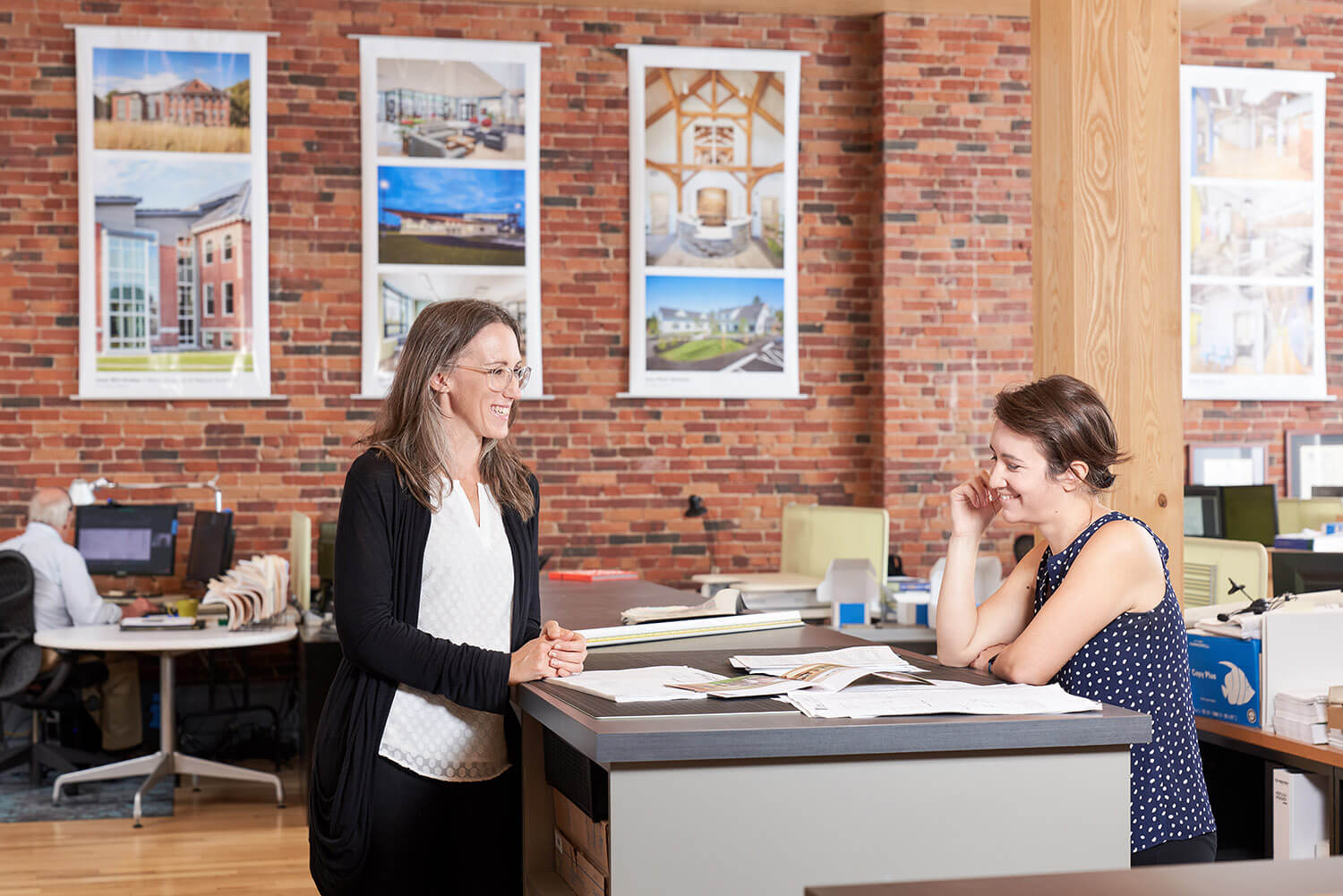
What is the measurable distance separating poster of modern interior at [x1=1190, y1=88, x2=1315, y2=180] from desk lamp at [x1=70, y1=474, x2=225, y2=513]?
18.4ft

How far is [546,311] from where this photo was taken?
7031 mm

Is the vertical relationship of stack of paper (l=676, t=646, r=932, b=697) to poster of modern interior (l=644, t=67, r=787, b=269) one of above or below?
below

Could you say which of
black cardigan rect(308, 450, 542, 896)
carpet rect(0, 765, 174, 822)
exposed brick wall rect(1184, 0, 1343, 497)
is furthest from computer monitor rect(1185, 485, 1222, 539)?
black cardigan rect(308, 450, 542, 896)

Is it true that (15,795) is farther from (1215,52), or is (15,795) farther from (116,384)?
(1215,52)

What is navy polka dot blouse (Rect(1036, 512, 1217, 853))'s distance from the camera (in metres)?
1.95

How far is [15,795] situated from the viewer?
18.3ft

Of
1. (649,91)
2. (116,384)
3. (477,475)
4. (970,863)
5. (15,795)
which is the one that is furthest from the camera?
(649,91)

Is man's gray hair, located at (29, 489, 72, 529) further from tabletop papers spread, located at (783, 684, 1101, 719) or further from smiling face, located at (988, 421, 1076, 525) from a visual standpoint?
tabletop papers spread, located at (783, 684, 1101, 719)

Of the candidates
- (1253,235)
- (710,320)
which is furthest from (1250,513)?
(710,320)

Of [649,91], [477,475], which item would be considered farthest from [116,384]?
[477,475]

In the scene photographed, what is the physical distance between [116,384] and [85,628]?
4.74ft

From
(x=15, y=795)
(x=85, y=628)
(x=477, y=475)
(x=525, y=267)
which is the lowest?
(x=15, y=795)

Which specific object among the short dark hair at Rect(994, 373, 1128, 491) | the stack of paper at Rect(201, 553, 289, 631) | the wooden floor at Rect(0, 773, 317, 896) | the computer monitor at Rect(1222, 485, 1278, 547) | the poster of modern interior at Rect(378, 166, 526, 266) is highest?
the poster of modern interior at Rect(378, 166, 526, 266)

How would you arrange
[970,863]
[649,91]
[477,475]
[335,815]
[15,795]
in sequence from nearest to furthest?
[970,863]
[335,815]
[477,475]
[15,795]
[649,91]
